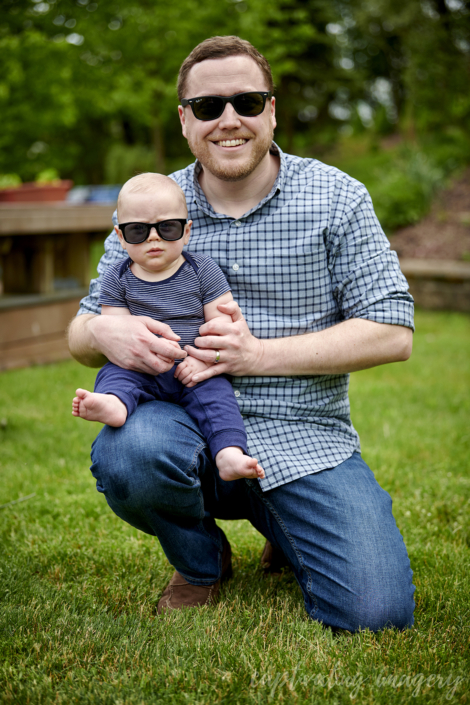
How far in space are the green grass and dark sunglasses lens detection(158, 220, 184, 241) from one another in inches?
47.7

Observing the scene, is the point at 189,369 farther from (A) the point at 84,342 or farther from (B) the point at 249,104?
(B) the point at 249,104

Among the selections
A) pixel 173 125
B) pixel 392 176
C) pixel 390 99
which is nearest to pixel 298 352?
pixel 392 176

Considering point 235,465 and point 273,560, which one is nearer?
point 235,465

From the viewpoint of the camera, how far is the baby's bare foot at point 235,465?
1.99m

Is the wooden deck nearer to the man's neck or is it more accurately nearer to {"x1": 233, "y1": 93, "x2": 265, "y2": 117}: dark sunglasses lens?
the man's neck

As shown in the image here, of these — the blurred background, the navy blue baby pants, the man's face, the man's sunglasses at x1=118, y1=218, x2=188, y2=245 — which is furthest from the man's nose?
the blurred background

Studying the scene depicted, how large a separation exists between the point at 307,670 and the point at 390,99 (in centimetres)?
2476

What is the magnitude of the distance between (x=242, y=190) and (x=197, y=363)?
70 cm

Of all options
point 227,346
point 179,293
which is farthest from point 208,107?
point 227,346

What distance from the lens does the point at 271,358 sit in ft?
7.55

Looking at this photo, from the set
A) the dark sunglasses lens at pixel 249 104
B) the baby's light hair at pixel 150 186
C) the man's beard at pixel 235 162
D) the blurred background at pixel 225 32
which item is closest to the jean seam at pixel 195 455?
the baby's light hair at pixel 150 186

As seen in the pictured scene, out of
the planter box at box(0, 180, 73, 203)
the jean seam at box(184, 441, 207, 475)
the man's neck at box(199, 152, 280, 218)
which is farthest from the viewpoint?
the planter box at box(0, 180, 73, 203)

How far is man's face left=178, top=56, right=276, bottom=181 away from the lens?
2.39 metres

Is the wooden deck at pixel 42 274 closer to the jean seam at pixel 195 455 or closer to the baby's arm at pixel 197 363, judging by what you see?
the baby's arm at pixel 197 363
